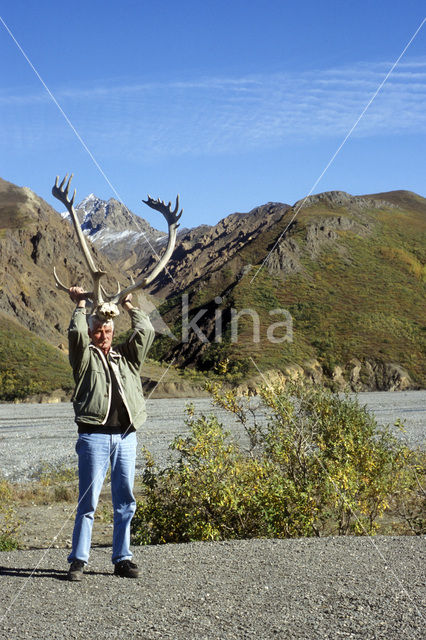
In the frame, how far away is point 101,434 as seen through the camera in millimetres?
5141

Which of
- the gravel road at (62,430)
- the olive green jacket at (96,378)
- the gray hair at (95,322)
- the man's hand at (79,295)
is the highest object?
the man's hand at (79,295)

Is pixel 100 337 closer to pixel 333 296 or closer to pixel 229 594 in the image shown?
pixel 229 594

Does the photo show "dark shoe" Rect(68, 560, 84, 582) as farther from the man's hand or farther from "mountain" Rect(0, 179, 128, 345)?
"mountain" Rect(0, 179, 128, 345)

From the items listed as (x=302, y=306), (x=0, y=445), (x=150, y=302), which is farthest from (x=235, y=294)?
(x=0, y=445)

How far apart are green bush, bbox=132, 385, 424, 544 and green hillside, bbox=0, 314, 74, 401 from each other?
43090mm

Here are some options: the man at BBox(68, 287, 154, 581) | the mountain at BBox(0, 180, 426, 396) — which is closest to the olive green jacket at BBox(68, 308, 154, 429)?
the man at BBox(68, 287, 154, 581)

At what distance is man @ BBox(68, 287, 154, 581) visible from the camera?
510 centimetres

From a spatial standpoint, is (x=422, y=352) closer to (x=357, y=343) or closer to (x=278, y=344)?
(x=357, y=343)

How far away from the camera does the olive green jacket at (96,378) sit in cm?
512

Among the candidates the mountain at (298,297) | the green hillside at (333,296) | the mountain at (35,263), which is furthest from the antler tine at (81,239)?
the mountain at (35,263)

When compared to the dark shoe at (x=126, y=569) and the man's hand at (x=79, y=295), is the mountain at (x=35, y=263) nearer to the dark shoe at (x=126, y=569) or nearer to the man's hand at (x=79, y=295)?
the man's hand at (x=79, y=295)

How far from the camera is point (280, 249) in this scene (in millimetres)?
73562

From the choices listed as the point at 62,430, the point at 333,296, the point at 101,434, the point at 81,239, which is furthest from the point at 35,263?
the point at 101,434

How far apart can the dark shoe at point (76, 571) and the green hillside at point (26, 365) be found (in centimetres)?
4549
